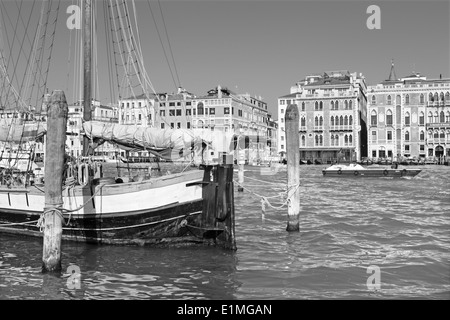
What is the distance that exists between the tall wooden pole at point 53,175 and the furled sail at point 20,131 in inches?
189

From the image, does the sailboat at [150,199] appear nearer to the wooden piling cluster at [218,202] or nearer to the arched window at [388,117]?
the wooden piling cluster at [218,202]

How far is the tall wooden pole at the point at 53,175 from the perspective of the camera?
10.6 m

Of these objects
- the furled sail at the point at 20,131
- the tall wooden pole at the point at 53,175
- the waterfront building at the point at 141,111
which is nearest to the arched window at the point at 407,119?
the waterfront building at the point at 141,111

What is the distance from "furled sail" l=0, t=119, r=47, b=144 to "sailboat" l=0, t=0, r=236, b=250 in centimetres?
143

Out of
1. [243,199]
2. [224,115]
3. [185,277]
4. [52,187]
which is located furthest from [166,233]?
[224,115]

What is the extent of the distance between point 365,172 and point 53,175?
42.4 meters

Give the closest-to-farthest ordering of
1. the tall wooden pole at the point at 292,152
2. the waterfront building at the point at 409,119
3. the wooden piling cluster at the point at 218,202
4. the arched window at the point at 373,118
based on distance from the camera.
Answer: the wooden piling cluster at the point at 218,202 < the tall wooden pole at the point at 292,152 < the waterfront building at the point at 409,119 < the arched window at the point at 373,118

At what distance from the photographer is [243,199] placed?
29.0 m

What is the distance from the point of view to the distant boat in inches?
1897

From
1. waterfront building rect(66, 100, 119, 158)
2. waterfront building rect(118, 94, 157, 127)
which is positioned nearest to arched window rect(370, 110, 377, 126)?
waterfront building rect(118, 94, 157, 127)

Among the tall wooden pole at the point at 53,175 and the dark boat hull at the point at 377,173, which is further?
the dark boat hull at the point at 377,173
